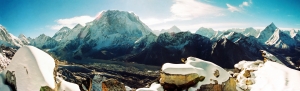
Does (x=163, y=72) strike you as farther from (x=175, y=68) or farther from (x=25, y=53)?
(x=25, y=53)

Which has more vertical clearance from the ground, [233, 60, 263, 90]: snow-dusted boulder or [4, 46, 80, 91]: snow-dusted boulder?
[4, 46, 80, 91]: snow-dusted boulder

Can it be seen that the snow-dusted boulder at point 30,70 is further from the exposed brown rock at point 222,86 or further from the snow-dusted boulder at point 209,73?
the exposed brown rock at point 222,86

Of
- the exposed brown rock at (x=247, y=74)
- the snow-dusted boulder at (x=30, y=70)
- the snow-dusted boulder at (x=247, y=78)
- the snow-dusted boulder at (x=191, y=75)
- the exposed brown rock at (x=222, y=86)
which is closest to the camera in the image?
the snow-dusted boulder at (x=30, y=70)

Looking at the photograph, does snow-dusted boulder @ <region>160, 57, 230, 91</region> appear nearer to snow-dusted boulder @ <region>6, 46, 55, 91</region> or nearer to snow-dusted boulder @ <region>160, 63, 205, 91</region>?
snow-dusted boulder @ <region>160, 63, 205, 91</region>

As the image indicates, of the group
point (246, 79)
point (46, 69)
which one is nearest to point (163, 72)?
point (246, 79)

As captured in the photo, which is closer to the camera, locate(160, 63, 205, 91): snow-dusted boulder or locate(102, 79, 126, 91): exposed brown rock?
locate(102, 79, 126, 91): exposed brown rock

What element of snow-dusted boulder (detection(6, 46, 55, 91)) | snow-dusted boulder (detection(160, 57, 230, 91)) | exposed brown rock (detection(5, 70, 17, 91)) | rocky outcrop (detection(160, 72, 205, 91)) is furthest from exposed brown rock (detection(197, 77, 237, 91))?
exposed brown rock (detection(5, 70, 17, 91))

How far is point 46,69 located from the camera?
880cm

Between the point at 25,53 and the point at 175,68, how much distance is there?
47.1 ft

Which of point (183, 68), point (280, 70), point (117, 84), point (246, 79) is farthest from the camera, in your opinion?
point (246, 79)

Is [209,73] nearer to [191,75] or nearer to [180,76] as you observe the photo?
[191,75]

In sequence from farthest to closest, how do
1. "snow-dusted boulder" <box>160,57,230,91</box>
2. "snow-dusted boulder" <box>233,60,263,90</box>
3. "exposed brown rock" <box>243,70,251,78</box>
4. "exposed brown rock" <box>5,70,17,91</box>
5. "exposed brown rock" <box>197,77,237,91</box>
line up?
1. "exposed brown rock" <box>243,70,251,78</box>
2. "snow-dusted boulder" <box>233,60,263,90</box>
3. "snow-dusted boulder" <box>160,57,230,91</box>
4. "exposed brown rock" <box>197,77,237,91</box>
5. "exposed brown rock" <box>5,70,17,91</box>

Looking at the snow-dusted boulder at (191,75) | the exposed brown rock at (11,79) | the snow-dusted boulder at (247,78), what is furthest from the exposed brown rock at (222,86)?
the exposed brown rock at (11,79)

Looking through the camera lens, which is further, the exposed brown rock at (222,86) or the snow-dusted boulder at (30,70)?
the exposed brown rock at (222,86)
